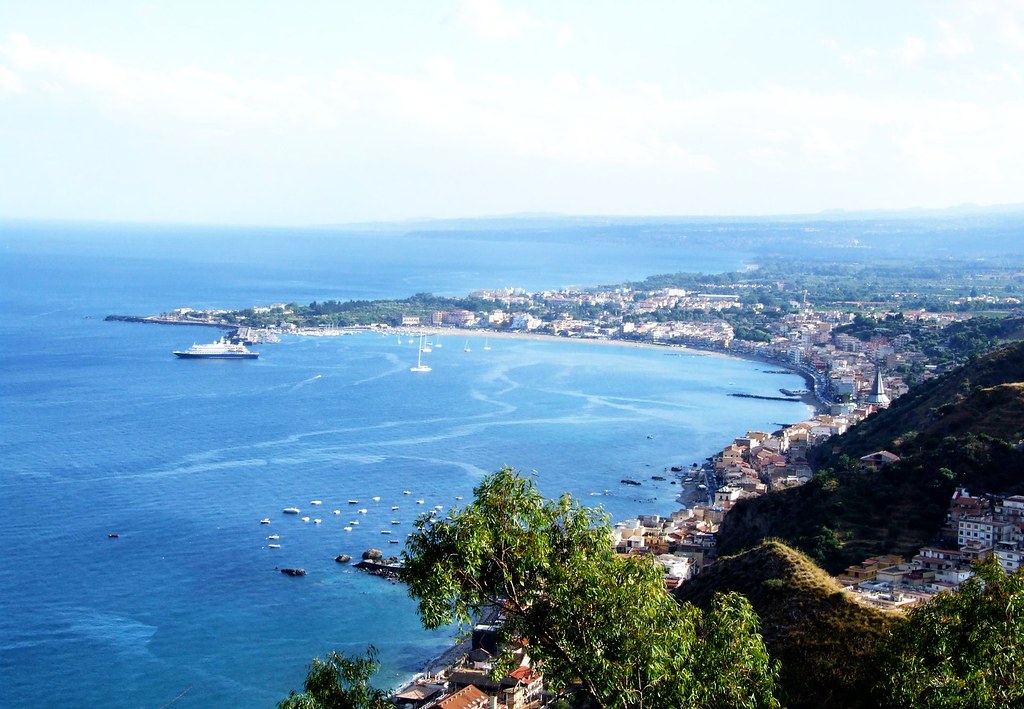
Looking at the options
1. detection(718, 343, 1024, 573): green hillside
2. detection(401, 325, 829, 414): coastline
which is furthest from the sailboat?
detection(718, 343, 1024, 573): green hillside

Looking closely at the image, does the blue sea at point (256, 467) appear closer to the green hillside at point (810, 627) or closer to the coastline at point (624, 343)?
the coastline at point (624, 343)

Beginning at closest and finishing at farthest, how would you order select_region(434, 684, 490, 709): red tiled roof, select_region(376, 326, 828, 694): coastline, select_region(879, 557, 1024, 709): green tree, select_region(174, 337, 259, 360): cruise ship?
select_region(879, 557, 1024, 709): green tree < select_region(434, 684, 490, 709): red tiled roof < select_region(376, 326, 828, 694): coastline < select_region(174, 337, 259, 360): cruise ship

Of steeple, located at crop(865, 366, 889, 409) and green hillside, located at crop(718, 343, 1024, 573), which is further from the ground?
green hillside, located at crop(718, 343, 1024, 573)

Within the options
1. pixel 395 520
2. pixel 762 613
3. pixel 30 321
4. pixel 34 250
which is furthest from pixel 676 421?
pixel 34 250

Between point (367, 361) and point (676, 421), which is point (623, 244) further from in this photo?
point (676, 421)

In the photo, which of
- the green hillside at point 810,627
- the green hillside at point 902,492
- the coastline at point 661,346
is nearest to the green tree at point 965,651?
the green hillside at point 810,627

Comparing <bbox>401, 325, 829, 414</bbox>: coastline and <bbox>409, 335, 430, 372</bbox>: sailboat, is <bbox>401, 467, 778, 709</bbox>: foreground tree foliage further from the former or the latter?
<bbox>401, 325, 829, 414</bbox>: coastline
